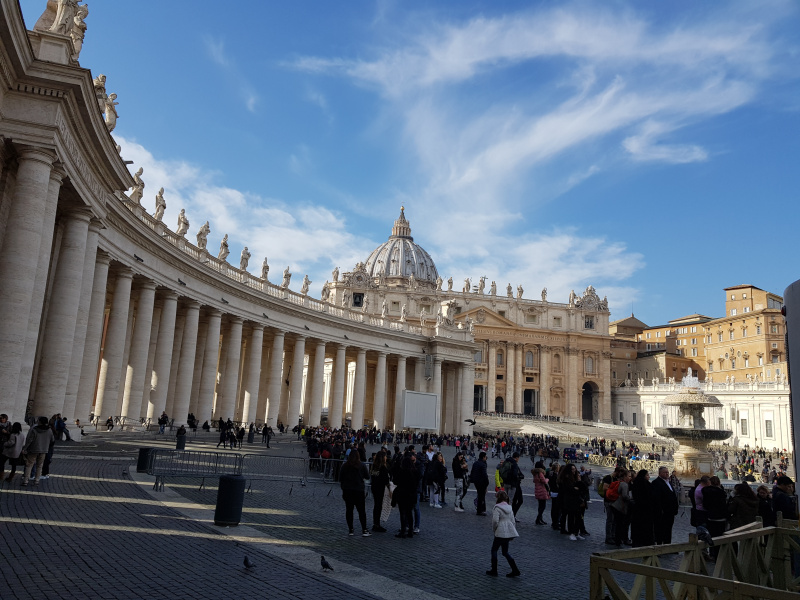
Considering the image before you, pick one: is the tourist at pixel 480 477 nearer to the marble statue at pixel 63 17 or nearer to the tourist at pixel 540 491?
the tourist at pixel 540 491

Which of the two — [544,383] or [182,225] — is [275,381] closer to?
[182,225]

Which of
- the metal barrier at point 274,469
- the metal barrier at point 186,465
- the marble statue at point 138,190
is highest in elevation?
the marble statue at point 138,190

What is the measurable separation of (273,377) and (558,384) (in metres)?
69.7

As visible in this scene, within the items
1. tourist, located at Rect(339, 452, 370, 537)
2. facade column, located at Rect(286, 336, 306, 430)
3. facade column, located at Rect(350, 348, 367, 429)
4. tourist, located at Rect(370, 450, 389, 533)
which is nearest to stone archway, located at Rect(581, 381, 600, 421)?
facade column, located at Rect(350, 348, 367, 429)

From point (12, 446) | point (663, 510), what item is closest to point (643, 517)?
point (663, 510)

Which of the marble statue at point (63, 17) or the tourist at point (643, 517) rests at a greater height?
the marble statue at point (63, 17)

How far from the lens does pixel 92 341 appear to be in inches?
978

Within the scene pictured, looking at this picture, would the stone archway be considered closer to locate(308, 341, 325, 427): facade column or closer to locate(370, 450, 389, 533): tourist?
locate(308, 341, 325, 427): facade column

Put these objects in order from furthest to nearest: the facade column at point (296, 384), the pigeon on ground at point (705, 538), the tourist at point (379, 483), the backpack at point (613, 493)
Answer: the facade column at point (296, 384) < the backpack at point (613, 493) < the tourist at point (379, 483) < the pigeon on ground at point (705, 538)

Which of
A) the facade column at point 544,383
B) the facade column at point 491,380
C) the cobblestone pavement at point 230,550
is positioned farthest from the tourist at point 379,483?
the facade column at point 544,383

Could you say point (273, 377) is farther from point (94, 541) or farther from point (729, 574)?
point (729, 574)

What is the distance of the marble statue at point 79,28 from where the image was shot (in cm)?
1808

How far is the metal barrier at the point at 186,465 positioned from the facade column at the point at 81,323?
6783mm

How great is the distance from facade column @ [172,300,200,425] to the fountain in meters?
24.4
